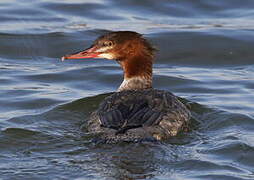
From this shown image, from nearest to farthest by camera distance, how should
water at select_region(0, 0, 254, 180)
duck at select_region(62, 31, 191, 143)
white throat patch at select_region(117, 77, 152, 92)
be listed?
water at select_region(0, 0, 254, 180), duck at select_region(62, 31, 191, 143), white throat patch at select_region(117, 77, 152, 92)

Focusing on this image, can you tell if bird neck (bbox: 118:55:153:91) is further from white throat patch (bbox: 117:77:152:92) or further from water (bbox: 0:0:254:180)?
water (bbox: 0:0:254:180)

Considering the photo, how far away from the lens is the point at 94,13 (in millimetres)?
15273

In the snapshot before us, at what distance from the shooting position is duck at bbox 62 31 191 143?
8.62 metres

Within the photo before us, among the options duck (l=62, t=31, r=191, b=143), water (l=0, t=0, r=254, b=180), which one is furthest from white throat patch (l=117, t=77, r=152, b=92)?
water (l=0, t=0, r=254, b=180)

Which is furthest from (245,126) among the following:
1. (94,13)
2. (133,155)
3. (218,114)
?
(94,13)

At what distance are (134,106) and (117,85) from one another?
9.30 feet

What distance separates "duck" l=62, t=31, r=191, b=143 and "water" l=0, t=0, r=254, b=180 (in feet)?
0.50

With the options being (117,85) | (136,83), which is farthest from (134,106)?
(117,85)

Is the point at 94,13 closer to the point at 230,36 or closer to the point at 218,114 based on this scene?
the point at 230,36

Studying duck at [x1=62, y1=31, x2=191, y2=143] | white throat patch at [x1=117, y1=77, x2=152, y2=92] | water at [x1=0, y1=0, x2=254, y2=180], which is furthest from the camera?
white throat patch at [x1=117, y1=77, x2=152, y2=92]

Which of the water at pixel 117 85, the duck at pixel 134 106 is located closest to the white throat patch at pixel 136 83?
the duck at pixel 134 106

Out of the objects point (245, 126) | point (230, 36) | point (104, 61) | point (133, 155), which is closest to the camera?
point (133, 155)

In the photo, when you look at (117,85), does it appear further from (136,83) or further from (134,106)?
(134,106)

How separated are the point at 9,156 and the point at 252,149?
261cm
